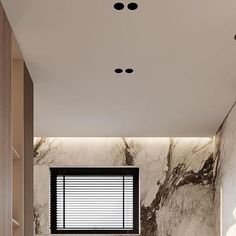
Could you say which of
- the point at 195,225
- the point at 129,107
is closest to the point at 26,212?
the point at 129,107

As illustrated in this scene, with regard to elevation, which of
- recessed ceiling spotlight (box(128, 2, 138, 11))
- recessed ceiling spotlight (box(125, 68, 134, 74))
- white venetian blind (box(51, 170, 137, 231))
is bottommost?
white venetian blind (box(51, 170, 137, 231))

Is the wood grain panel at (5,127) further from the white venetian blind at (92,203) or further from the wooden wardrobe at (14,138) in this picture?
the white venetian blind at (92,203)

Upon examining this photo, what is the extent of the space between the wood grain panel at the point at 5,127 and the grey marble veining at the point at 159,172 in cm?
242

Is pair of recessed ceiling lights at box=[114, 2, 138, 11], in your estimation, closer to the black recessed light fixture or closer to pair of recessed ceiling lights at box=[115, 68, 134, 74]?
the black recessed light fixture

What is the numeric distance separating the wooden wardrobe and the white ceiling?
0.14 metres

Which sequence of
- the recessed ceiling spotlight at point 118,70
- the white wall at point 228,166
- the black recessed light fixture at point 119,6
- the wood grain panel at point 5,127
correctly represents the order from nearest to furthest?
the wood grain panel at point 5,127, the black recessed light fixture at point 119,6, the recessed ceiling spotlight at point 118,70, the white wall at point 228,166

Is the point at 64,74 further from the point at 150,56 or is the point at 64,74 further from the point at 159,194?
the point at 159,194

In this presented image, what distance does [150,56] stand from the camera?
3861 millimetres

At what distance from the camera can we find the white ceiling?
330 centimetres

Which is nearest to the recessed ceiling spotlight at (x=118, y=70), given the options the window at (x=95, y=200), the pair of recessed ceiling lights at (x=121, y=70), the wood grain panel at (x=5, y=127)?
the pair of recessed ceiling lights at (x=121, y=70)

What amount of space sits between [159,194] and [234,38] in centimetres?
228

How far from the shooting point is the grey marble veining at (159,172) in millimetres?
5496

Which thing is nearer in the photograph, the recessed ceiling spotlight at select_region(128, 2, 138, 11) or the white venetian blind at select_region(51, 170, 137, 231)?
the recessed ceiling spotlight at select_region(128, 2, 138, 11)

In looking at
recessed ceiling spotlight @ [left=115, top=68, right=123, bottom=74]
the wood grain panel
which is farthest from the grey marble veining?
the wood grain panel
